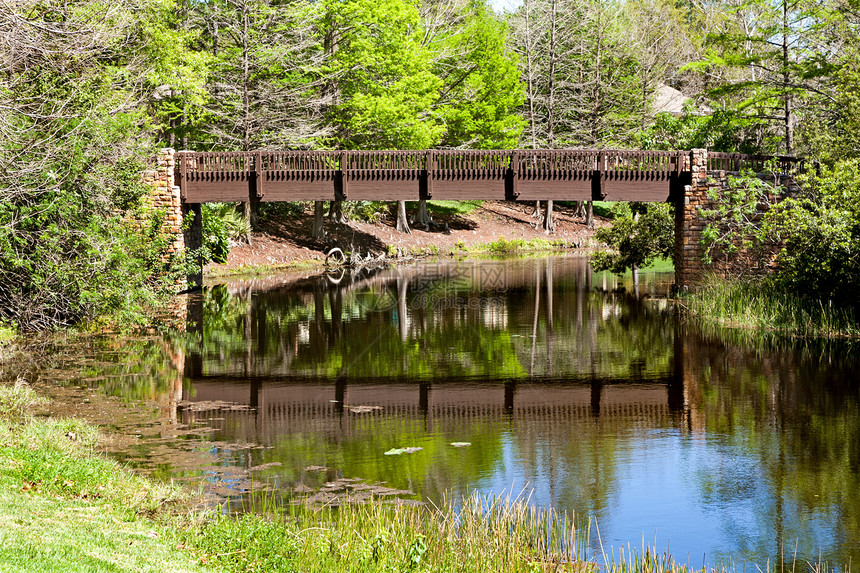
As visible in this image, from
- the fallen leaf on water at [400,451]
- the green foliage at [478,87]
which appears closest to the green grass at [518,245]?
the green foliage at [478,87]

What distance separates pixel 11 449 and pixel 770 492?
9.63m

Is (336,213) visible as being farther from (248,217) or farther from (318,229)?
(248,217)

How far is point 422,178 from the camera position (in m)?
33.8

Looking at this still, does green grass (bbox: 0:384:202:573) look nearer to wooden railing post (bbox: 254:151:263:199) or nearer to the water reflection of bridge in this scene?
the water reflection of bridge

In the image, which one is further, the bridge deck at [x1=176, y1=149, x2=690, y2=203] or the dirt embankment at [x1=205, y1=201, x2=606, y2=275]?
the dirt embankment at [x1=205, y1=201, x2=606, y2=275]

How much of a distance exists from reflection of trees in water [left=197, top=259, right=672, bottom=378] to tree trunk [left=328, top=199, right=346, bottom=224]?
1273 centimetres

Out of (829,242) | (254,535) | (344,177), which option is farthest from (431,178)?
(254,535)

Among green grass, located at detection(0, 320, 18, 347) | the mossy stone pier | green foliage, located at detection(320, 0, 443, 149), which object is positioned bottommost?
green grass, located at detection(0, 320, 18, 347)

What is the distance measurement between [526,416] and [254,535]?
25.9 ft

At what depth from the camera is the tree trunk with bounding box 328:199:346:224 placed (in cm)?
5162

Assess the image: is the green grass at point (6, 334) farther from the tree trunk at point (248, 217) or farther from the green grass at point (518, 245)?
the green grass at point (518, 245)

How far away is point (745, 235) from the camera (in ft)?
98.1

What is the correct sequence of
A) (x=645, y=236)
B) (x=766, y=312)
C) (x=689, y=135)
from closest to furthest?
(x=766, y=312)
(x=645, y=236)
(x=689, y=135)

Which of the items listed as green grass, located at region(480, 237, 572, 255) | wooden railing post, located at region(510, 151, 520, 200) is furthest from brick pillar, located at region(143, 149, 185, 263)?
green grass, located at region(480, 237, 572, 255)
